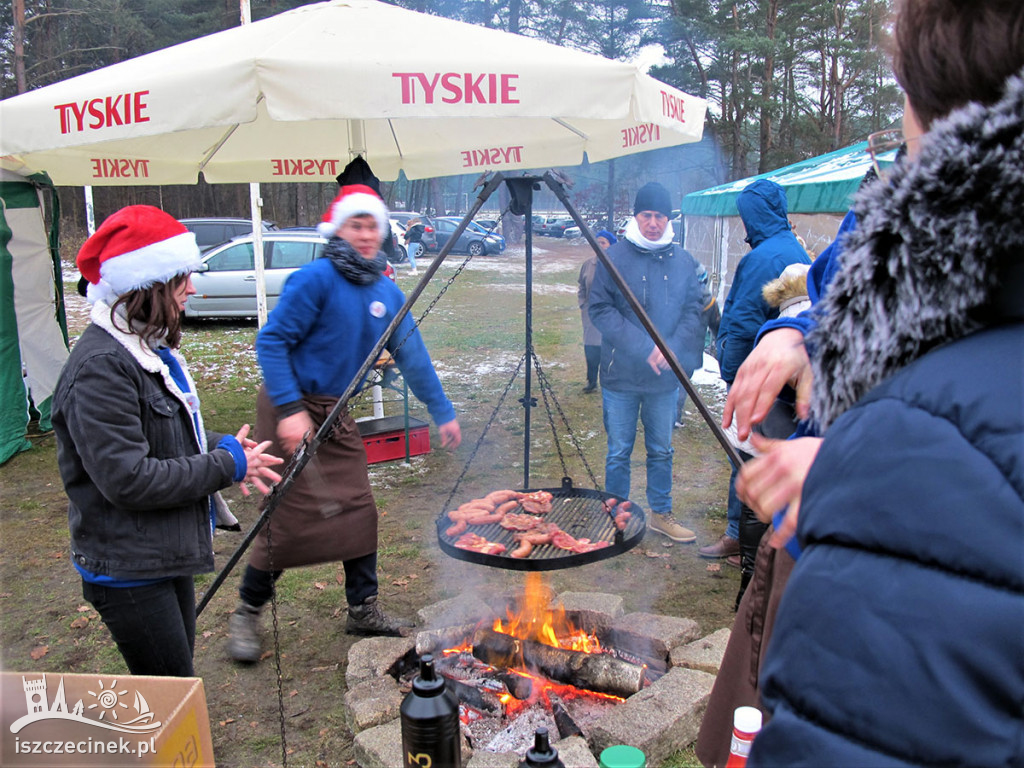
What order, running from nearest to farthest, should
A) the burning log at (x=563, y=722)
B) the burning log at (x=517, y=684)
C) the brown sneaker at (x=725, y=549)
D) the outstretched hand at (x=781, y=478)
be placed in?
the outstretched hand at (x=781, y=478), the burning log at (x=563, y=722), the burning log at (x=517, y=684), the brown sneaker at (x=725, y=549)

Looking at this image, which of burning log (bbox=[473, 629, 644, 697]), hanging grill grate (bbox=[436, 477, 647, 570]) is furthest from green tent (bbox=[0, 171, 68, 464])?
burning log (bbox=[473, 629, 644, 697])

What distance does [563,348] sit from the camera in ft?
37.4

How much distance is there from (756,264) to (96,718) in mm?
3617

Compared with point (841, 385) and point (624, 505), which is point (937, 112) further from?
point (624, 505)

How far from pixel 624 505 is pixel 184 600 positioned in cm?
212

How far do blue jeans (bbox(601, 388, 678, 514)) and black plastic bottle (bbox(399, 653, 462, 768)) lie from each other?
8.82 ft

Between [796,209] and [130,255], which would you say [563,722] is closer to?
[130,255]

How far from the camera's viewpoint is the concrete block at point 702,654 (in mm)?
3236

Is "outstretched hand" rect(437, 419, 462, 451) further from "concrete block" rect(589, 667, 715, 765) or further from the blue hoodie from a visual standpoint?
the blue hoodie

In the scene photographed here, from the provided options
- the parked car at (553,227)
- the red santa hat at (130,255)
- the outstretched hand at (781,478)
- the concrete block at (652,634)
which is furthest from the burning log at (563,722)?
the parked car at (553,227)

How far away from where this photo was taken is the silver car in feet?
44.6

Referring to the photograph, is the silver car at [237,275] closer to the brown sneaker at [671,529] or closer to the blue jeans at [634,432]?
the blue jeans at [634,432]

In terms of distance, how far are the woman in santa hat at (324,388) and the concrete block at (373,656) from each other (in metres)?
0.43

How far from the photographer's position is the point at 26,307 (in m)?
6.93
